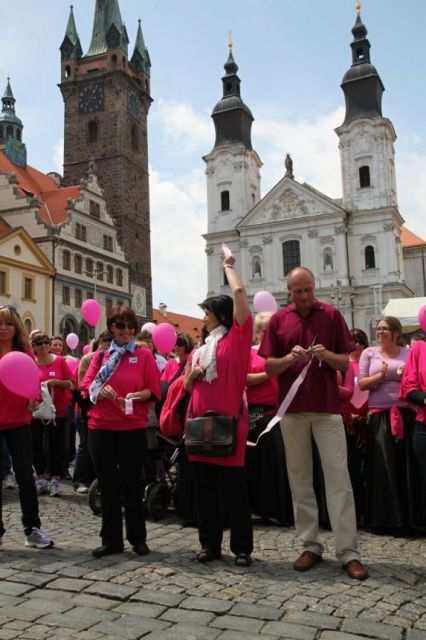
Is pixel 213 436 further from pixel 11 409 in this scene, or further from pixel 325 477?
pixel 11 409

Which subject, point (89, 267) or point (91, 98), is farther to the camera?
point (91, 98)

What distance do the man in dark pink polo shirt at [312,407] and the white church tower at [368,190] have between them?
42791mm

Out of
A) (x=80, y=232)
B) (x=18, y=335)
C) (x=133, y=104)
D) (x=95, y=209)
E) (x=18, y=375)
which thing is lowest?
(x=18, y=375)

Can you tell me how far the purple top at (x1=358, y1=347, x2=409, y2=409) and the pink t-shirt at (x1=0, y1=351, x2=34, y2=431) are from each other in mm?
2819

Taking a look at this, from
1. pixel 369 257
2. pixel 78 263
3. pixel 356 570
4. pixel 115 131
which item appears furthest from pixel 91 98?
pixel 356 570

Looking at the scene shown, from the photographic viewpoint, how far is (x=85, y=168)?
171 feet

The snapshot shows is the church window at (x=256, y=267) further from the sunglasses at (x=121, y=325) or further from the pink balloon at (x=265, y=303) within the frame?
the sunglasses at (x=121, y=325)

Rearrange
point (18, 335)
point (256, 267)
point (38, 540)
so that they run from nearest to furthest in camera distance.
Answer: point (38, 540) < point (18, 335) < point (256, 267)

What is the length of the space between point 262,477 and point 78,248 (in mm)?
35005

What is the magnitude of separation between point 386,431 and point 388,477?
386 mm

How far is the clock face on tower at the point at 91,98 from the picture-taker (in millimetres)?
53094

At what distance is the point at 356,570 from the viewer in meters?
3.94

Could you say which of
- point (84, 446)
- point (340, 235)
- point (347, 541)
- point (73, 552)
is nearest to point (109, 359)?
point (73, 552)

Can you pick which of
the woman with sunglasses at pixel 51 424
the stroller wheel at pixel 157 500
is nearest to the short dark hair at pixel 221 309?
the stroller wheel at pixel 157 500
